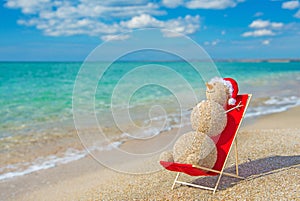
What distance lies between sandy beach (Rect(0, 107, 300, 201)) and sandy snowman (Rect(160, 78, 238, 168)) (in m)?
0.47

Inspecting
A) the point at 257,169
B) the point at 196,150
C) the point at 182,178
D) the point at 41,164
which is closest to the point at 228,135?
the point at 196,150

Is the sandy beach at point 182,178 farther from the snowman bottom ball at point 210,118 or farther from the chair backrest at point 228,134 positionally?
the snowman bottom ball at point 210,118

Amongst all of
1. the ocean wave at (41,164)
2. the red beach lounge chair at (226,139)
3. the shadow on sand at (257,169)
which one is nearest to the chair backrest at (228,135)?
the red beach lounge chair at (226,139)

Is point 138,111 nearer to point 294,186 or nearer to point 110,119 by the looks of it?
point 110,119

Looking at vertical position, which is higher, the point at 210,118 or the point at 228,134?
the point at 210,118

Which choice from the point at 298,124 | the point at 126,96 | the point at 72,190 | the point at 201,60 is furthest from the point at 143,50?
the point at 126,96

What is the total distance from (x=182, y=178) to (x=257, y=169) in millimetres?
1042

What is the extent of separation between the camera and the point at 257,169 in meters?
5.23

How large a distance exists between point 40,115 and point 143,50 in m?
8.76

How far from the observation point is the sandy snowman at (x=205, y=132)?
4477 mm

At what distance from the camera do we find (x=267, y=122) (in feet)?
35.0

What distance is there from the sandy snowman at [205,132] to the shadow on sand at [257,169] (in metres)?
0.52

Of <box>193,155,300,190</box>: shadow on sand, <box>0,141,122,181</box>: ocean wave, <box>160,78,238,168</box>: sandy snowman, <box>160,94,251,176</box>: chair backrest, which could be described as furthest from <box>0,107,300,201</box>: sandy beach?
<box>160,78,238,168</box>: sandy snowman

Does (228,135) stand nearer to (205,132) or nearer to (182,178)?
(205,132)
